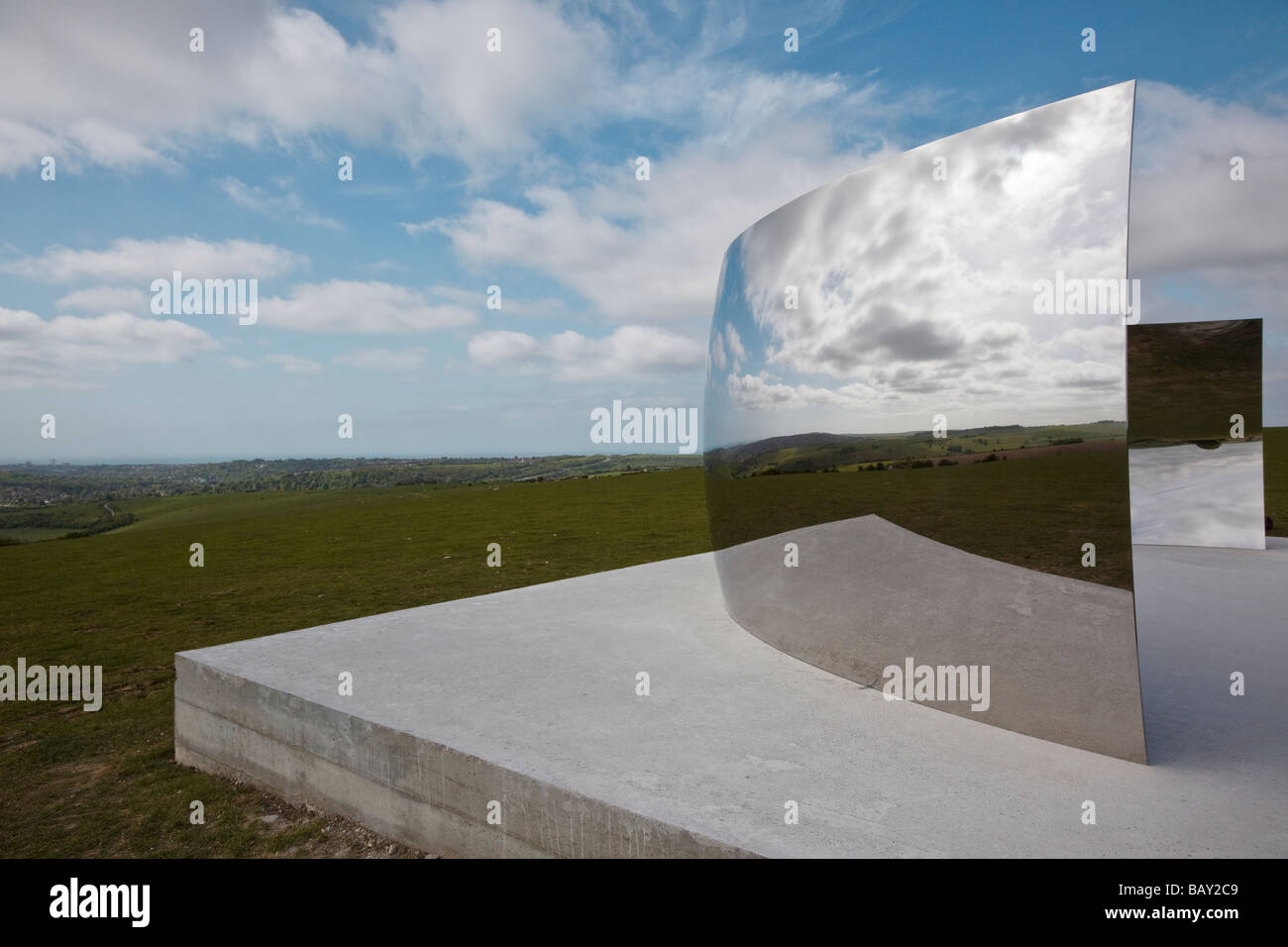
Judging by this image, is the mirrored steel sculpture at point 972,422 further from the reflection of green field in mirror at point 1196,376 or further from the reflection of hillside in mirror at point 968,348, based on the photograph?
the reflection of green field in mirror at point 1196,376

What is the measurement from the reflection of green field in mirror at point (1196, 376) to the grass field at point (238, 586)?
12.7 feet

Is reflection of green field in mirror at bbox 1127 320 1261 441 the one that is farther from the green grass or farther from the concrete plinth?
the green grass

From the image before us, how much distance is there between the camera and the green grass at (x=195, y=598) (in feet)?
16.0

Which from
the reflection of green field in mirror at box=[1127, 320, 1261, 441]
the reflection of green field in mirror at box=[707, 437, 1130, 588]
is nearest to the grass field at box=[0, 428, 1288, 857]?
the reflection of green field in mirror at box=[707, 437, 1130, 588]

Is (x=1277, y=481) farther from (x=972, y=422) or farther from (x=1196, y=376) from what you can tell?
(x=972, y=422)

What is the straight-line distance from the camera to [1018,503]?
161 inches

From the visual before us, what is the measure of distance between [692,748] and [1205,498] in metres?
12.5

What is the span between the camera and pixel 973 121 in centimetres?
434

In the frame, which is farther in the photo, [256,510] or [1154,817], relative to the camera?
[256,510]

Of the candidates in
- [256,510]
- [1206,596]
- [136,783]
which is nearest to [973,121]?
[1206,596]

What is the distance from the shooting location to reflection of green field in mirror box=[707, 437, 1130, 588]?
3.74 m

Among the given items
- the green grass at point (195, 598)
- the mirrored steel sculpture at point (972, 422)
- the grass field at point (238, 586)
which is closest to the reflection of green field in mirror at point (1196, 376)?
the grass field at point (238, 586)
